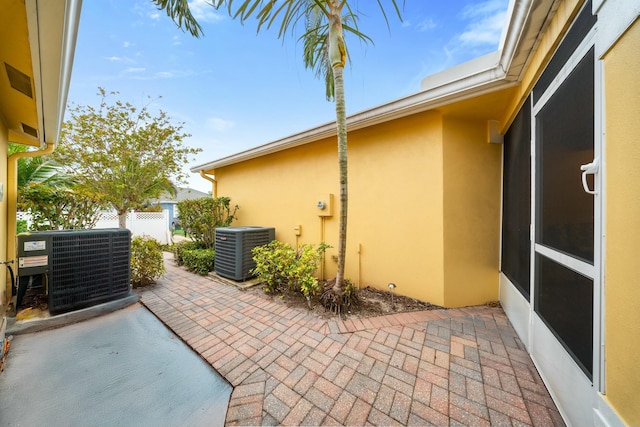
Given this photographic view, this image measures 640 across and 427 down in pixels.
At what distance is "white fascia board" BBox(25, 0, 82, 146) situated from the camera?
1.21 meters

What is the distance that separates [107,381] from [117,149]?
5729 mm

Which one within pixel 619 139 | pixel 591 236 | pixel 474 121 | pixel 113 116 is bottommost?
pixel 591 236

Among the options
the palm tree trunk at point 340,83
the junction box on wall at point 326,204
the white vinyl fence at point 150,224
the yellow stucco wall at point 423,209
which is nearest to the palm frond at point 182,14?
the palm tree trunk at point 340,83

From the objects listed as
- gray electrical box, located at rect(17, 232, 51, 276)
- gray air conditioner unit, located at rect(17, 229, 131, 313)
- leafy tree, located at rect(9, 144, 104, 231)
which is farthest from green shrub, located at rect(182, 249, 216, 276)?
gray electrical box, located at rect(17, 232, 51, 276)

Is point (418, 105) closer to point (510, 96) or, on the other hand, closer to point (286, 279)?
point (510, 96)

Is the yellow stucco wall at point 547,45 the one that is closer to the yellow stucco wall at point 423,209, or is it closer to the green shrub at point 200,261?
the yellow stucco wall at point 423,209

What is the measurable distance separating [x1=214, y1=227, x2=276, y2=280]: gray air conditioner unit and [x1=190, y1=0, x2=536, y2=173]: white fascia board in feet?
7.46

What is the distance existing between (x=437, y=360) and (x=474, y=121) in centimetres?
340

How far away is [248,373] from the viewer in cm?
197

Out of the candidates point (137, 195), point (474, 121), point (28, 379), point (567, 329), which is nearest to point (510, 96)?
point (474, 121)

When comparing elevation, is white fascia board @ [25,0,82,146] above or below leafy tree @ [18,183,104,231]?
above

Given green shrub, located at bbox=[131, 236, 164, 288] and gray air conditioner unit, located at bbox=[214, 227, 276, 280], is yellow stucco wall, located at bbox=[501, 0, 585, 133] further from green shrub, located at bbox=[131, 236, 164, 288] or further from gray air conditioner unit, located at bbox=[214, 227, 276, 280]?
green shrub, located at bbox=[131, 236, 164, 288]

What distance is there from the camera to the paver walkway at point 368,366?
1.58 metres

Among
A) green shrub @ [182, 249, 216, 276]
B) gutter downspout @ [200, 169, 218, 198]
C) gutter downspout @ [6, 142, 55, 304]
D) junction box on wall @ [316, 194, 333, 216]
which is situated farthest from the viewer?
gutter downspout @ [200, 169, 218, 198]
